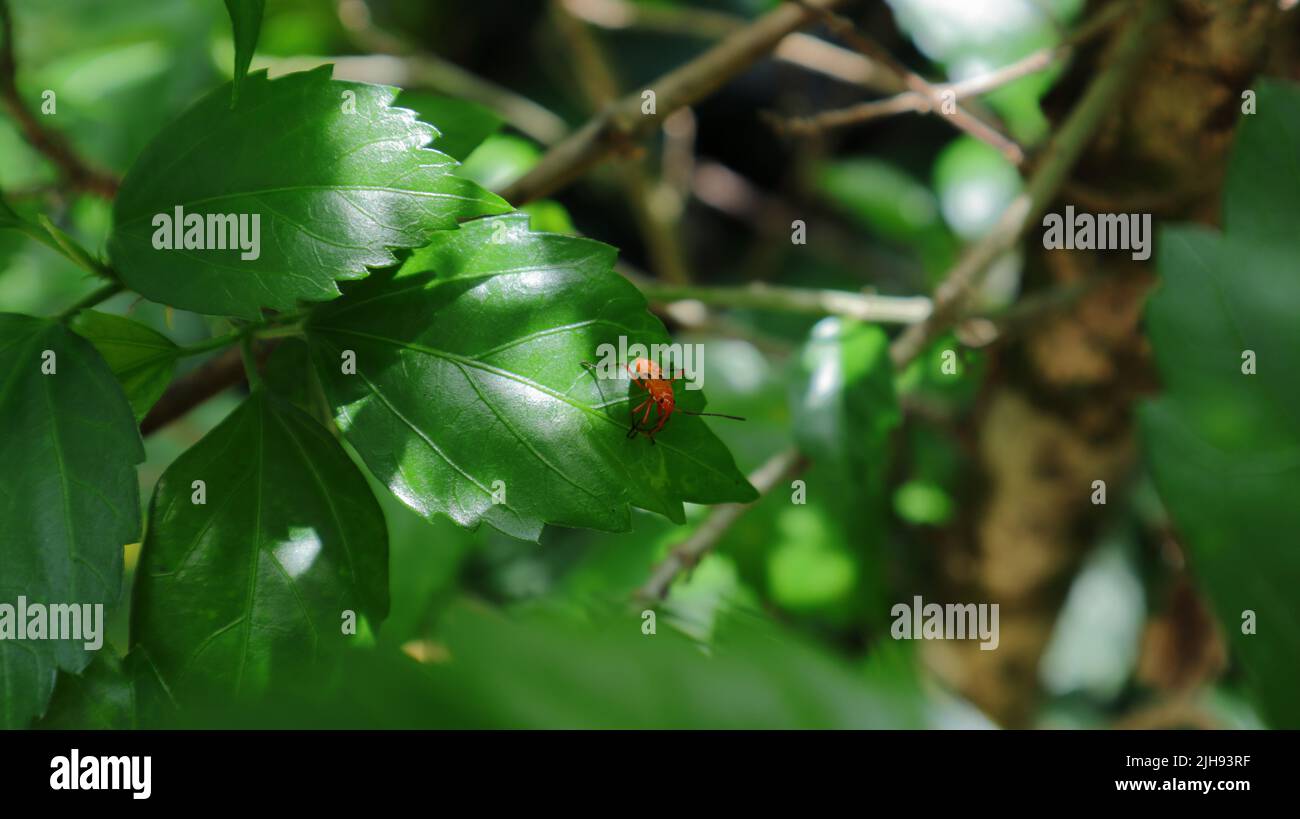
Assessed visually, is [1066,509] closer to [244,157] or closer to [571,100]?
[244,157]

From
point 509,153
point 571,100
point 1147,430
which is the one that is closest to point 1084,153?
point 1147,430

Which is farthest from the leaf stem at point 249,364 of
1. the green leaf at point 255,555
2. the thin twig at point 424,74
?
the thin twig at point 424,74

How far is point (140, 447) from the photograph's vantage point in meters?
0.50

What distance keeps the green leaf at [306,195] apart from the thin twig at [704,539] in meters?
0.27

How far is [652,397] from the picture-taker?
0.51 meters

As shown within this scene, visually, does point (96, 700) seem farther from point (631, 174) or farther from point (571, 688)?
point (631, 174)

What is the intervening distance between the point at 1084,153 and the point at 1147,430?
0.53m

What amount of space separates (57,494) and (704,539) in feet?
1.35

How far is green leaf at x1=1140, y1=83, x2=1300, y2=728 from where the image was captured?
44cm

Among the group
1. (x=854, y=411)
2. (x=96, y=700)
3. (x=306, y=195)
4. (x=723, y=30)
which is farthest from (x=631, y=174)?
(x=96, y=700)

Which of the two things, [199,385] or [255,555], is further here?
[199,385]

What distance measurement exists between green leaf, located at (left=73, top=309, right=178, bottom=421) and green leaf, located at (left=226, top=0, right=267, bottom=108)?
16 centimetres

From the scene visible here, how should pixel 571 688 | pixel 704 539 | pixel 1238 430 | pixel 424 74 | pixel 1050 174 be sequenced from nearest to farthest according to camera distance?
pixel 571 688 → pixel 1238 430 → pixel 704 539 → pixel 1050 174 → pixel 424 74
